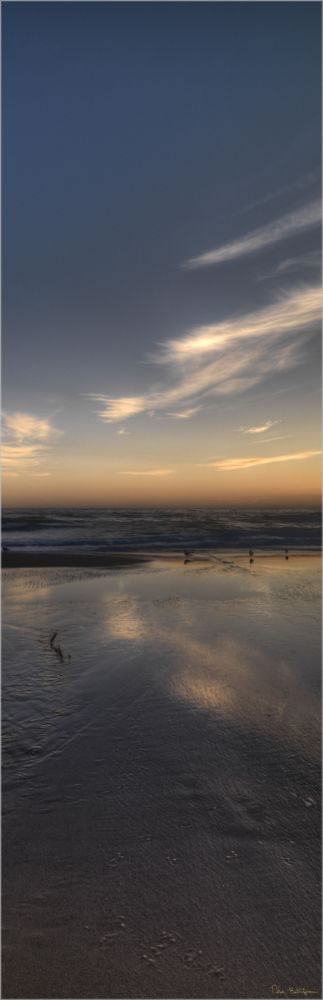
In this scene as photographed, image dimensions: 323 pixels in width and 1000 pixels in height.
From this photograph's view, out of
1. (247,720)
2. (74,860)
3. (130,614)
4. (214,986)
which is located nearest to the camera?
(214,986)

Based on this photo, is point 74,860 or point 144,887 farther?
point 74,860

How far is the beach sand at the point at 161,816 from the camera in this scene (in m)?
3.03

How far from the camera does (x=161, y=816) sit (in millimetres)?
4297

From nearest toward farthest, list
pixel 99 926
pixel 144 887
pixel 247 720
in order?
pixel 99 926, pixel 144 887, pixel 247 720

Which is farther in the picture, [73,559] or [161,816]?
[73,559]

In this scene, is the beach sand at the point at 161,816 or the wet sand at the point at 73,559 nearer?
the beach sand at the point at 161,816

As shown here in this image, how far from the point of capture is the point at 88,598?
14.0 meters

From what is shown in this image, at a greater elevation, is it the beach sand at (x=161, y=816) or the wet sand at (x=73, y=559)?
the wet sand at (x=73, y=559)

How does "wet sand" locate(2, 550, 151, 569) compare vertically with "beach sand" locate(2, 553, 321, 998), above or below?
above

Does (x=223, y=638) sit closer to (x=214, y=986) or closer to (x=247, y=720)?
(x=247, y=720)

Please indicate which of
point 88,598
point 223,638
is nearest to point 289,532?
point 88,598

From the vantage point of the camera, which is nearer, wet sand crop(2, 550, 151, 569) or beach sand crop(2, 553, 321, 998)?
beach sand crop(2, 553, 321, 998)

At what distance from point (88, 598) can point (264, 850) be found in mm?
10483

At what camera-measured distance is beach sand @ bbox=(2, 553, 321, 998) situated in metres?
3.03
